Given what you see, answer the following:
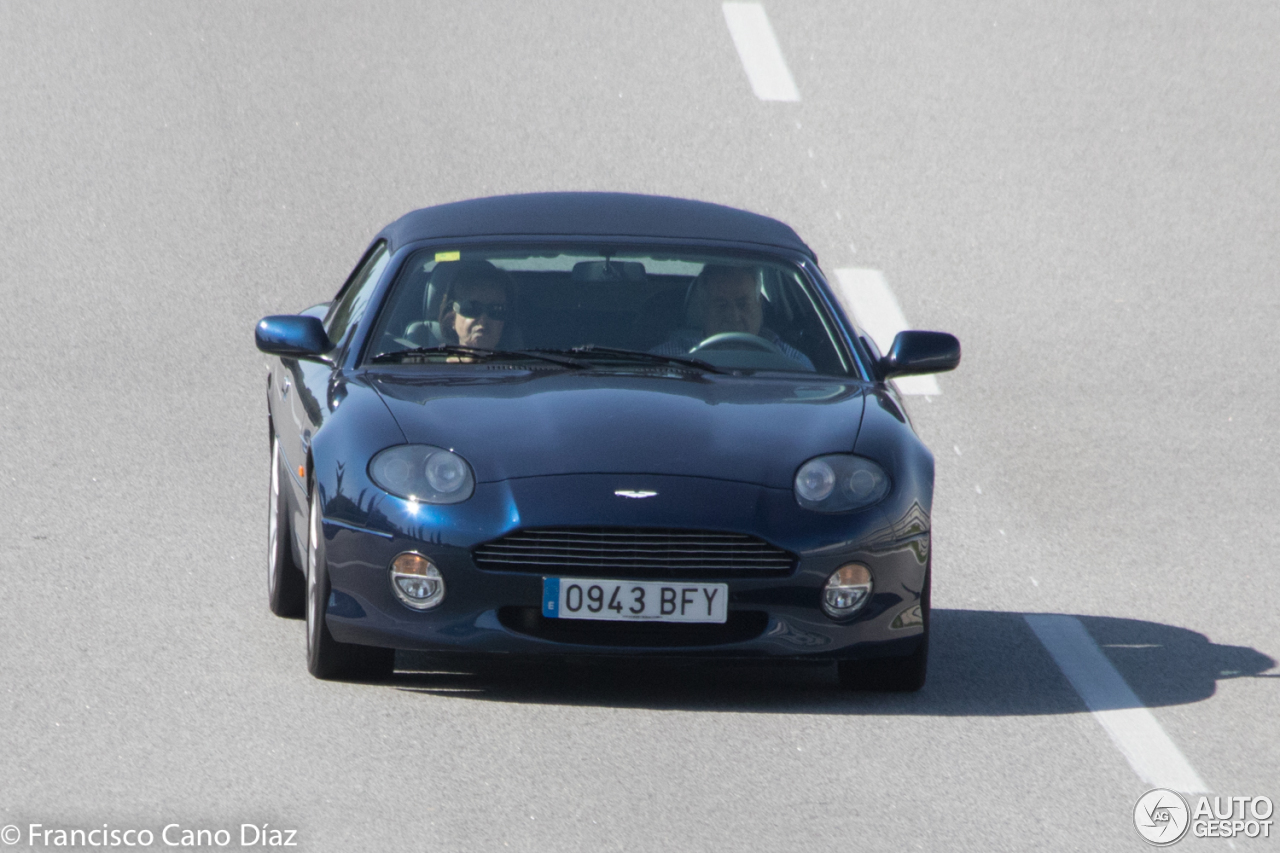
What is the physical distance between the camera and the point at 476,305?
7051mm

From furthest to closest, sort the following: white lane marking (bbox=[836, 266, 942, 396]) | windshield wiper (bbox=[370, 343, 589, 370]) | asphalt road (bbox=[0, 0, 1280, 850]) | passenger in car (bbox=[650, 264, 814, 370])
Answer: white lane marking (bbox=[836, 266, 942, 396]), passenger in car (bbox=[650, 264, 814, 370]), windshield wiper (bbox=[370, 343, 589, 370]), asphalt road (bbox=[0, 0, 1280, 850])

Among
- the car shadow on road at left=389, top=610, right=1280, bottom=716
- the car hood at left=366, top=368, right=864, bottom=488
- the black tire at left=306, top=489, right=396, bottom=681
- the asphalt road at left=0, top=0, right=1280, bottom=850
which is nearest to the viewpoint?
the asphalt road at left=0, top=0, right=1280, bottom=850

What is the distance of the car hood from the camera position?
5.97 metres

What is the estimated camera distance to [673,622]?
588 cm

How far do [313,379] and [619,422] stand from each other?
139cm

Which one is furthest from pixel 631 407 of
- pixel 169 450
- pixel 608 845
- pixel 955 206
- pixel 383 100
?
pixel 383 100

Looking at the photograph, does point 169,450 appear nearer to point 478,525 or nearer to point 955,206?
point 478,525

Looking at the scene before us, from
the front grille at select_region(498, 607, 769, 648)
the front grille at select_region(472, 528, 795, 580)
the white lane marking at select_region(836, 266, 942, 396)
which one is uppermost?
the front grille at select_region(472, 528, 795, 580)

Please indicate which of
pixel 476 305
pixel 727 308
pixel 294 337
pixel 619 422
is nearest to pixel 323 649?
pixel 619 422

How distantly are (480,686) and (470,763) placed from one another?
885 mm

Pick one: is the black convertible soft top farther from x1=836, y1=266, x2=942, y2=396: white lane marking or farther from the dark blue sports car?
x1=836, y1=266, x2=942, y2=396: white lane marking

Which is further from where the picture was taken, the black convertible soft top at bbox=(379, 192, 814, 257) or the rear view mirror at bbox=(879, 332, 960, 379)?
the black convertible soft top at bbox=(379, 192, 814, 257)

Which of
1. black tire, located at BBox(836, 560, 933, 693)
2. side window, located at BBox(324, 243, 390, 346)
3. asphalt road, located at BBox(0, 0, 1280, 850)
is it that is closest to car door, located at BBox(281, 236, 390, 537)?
side window, located at BBox(324, 243, 390, 346)

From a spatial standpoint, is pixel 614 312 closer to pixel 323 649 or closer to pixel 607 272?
pixel 607 272
